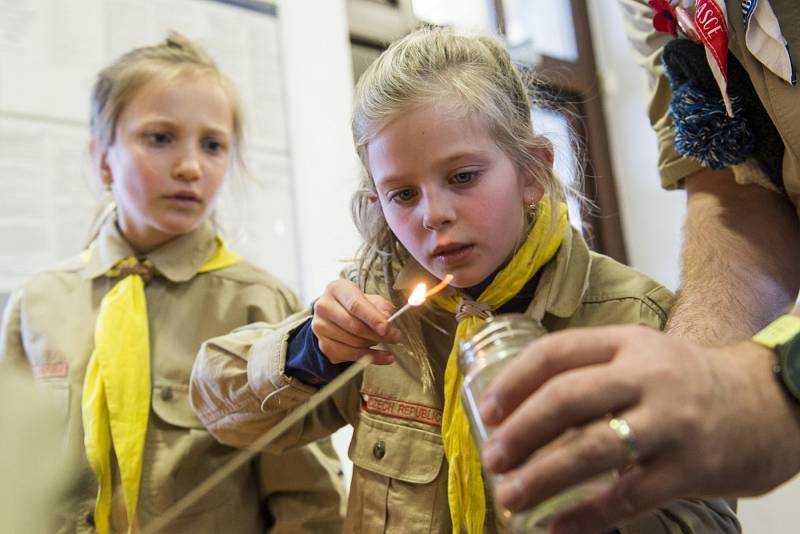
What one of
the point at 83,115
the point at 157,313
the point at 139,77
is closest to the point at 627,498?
the point at 157,313

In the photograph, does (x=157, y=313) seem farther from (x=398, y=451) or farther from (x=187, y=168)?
(x=398, y=451)

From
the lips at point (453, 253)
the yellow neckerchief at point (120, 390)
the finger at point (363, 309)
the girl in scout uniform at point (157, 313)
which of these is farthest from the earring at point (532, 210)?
the yellow neckerchief at point (120, 390)

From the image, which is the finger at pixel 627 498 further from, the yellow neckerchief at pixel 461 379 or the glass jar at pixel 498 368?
the yellow neckerchief at pixel 461 379

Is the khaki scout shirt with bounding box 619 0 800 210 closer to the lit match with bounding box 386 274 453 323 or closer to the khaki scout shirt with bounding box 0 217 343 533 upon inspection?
the lit match with bounding box 386 274 453 323

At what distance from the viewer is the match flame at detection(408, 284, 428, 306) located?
26.8 inches

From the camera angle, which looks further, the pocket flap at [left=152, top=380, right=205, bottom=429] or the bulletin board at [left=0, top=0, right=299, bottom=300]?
the bulletin board at [left=0, top=0, right=299, bottom=300]

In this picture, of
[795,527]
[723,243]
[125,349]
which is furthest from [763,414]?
[795,527]

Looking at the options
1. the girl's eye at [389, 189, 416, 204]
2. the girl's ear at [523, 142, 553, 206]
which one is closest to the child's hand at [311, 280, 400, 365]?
the girl's eye at [389, 189, 416, 204]

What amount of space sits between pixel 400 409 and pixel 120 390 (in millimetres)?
404

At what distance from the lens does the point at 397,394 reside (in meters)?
0.87

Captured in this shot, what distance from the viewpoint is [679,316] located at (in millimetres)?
751

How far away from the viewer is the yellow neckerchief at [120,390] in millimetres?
967

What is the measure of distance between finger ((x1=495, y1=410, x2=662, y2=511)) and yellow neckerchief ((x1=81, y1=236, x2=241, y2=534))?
2.18ft

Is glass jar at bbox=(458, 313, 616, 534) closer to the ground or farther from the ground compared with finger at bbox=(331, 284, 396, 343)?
closer to the ground
